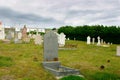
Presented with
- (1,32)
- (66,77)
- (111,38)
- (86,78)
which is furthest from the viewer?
(111,38)

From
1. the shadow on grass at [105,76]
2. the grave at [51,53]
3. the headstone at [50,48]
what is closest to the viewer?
the shadow on grass at [105,76]

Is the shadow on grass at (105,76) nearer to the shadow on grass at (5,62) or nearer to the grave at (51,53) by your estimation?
the grave at (51,53)

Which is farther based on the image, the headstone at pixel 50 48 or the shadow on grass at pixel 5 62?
the headstone at pixel 50 48

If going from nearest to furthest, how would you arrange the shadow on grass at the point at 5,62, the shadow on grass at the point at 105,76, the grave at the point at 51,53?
the shadow on grass at the point at 105,76 → the shadow on grass at the point at 5,62 → the grave at the point at 51,53

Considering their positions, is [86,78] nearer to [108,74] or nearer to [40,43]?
[108,74]

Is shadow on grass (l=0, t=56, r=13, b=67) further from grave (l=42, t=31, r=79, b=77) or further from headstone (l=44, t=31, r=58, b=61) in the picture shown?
headstone (l=44, t=31, r=58, b=61)

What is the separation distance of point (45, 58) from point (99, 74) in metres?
3.95

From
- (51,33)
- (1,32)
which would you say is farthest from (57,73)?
(1,32)


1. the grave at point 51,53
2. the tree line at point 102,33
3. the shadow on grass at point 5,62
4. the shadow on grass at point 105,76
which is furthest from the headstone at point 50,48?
the tree line at point 102,33

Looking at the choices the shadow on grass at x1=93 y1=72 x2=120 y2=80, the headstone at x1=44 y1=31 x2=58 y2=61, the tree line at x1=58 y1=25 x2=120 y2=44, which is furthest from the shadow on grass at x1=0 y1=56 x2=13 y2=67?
the tree line at x1=58 y1=25 x2=120 y2=44

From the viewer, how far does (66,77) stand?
14.1 metres

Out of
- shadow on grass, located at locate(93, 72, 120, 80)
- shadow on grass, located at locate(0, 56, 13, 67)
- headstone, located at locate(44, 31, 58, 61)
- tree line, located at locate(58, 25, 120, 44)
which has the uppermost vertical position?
tree line, located at locate(58, 25, 120, 44)

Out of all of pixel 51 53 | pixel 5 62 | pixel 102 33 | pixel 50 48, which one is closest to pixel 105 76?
pixel 51 53

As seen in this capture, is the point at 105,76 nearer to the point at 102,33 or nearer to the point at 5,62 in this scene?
the point at 5,62
